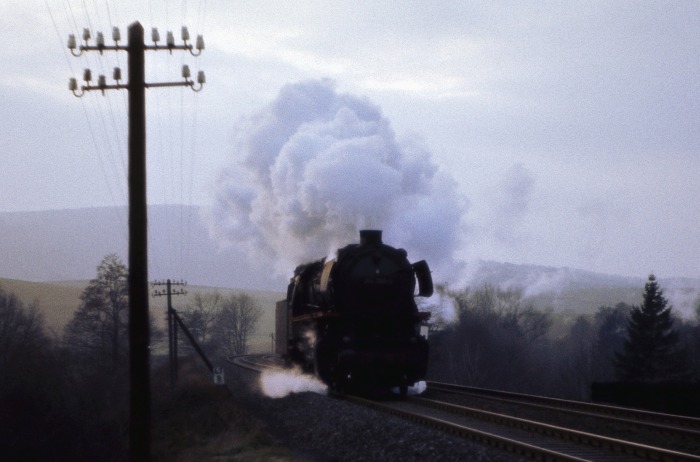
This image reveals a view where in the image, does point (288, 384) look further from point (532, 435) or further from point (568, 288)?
point (568, 288)

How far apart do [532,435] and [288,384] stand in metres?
12.4

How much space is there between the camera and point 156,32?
14.3m

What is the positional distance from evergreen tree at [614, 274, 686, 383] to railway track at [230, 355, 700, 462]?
97.7 ft

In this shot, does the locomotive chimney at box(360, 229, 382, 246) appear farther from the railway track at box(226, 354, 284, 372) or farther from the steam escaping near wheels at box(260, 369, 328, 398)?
the railway track at box(226, 354, 284, 372)

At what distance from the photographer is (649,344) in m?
48.3

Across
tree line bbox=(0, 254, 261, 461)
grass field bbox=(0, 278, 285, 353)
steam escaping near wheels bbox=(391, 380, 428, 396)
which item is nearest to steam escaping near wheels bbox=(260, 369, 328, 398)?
steam escaping near wheels bbox=(391, 380, 428, 396)

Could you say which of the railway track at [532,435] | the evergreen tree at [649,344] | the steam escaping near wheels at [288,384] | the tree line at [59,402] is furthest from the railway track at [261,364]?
the evergreen tree at [649,344]

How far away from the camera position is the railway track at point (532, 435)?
1214 cm

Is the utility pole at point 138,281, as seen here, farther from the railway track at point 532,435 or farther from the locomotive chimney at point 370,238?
the locomotive chimney at point 370,238

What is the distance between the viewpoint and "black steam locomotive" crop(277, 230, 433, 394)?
2066cm

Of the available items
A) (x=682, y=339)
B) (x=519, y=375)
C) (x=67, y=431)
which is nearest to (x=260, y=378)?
(x=67, y=431)

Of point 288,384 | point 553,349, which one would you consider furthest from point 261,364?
point 553,349

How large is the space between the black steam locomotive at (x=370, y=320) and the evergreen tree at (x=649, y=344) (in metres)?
29.1

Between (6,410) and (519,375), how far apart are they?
5124 cm
